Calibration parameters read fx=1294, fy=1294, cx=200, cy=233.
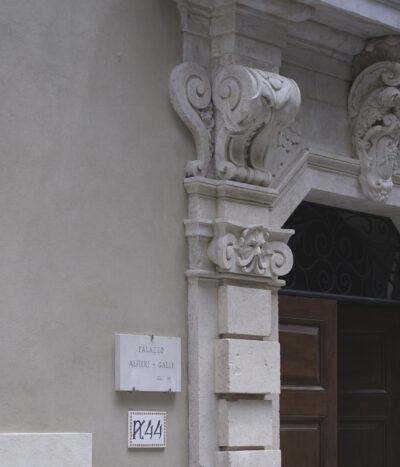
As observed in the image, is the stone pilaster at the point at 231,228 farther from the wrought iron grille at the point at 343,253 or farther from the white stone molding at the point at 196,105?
the wrought iron grille at the point at 343,253

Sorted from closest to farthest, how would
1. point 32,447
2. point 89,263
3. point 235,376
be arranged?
point 32,447
point 89,263
point 235,376

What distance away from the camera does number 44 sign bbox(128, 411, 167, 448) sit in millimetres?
5504

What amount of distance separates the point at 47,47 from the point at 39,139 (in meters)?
0.39

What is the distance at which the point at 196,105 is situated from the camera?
5.91 metres

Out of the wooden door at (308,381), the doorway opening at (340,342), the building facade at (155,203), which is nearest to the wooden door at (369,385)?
the doorway opening at (340,342)

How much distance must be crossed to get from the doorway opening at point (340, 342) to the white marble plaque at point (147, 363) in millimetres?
1023

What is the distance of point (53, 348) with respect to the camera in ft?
17.1

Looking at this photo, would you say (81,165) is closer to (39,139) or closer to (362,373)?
(39,139)

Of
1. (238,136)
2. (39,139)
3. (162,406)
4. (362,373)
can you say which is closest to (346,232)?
(362,373)

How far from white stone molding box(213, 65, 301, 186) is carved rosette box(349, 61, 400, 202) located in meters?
0.85

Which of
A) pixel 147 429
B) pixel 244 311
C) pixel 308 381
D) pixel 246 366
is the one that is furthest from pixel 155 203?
pixel 308 381

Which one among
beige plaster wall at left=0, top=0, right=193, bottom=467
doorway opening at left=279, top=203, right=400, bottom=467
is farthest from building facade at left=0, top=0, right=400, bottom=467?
doorway opening at left=279, top=203, right=400, bottom=467

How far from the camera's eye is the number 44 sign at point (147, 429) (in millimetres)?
5504

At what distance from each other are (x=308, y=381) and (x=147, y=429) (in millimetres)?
1403
